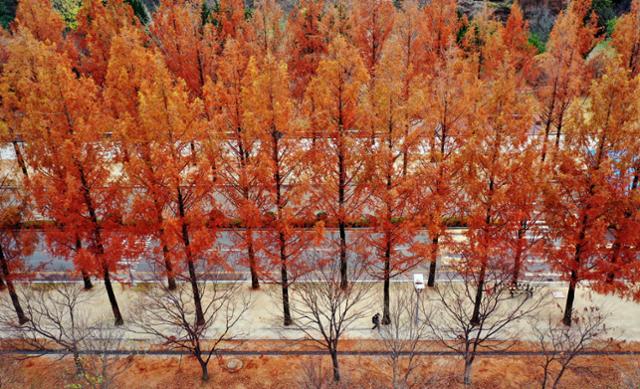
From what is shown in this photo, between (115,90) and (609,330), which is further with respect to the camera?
(115,90)

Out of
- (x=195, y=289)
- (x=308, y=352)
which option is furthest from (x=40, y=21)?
(x=308, y=352)

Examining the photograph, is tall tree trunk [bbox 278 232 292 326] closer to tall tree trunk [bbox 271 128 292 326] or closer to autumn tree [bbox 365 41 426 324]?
tall tree trunk [bbox 271 128 292 326]

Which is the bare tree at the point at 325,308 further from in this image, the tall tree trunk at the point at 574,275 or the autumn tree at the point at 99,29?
the autumn tree at the point at 99,29

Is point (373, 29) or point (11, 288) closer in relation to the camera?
point (11, 288)

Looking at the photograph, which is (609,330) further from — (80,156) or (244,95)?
(80,156)

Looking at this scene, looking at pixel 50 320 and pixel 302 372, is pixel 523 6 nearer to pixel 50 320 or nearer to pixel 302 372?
pixel 302 372

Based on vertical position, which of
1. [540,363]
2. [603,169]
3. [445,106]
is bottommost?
[540,363]

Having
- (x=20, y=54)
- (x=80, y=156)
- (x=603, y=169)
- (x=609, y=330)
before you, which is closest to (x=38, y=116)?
(x=80, y=156)

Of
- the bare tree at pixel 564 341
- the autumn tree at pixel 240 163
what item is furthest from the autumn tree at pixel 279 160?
the bare tree at pixel 564 341
